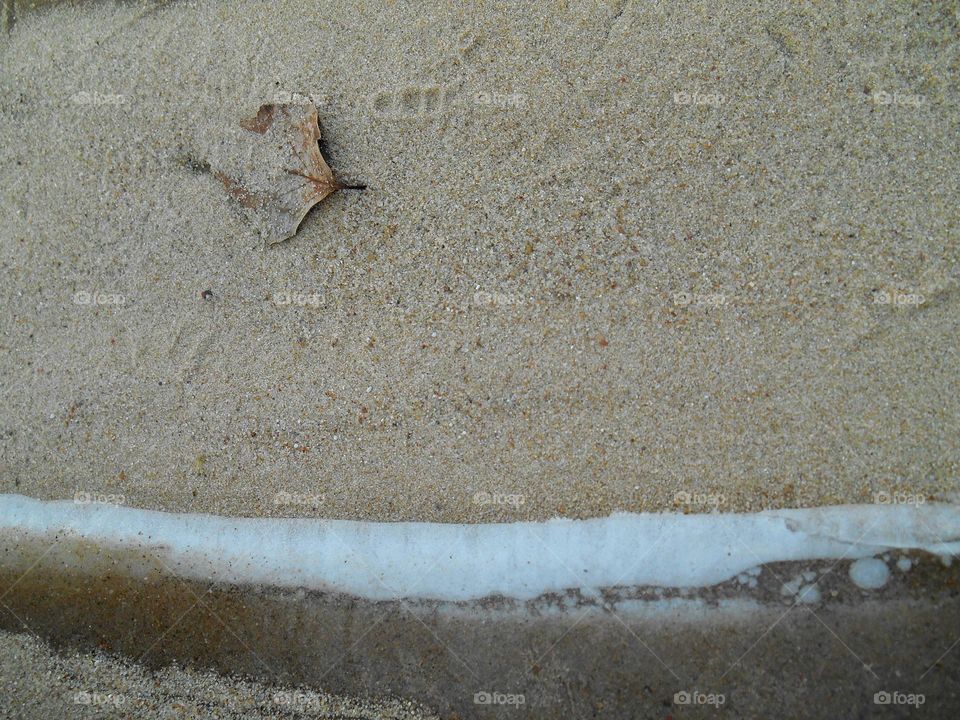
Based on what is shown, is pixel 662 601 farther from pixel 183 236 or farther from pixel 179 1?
pixel 179 1
